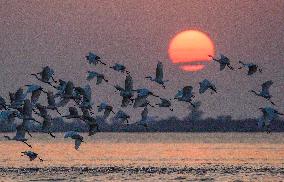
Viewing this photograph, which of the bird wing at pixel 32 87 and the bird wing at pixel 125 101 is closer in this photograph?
the bird wing at pixel 32 87

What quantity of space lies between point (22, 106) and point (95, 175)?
35099 mm

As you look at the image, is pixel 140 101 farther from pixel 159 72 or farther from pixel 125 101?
pixel 159 72

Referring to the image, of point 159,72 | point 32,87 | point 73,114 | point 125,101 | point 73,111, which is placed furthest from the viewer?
point 159,72

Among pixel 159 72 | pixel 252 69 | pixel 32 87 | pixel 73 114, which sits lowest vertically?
pixel 73 114

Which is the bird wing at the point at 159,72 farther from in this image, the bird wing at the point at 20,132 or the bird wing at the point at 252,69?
the bird wing at the point at 20,132

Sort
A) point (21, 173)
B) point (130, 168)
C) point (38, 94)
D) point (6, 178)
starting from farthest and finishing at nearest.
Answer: point (130, 168) < point (21, 173) < point (6, 178) < point (38, 94)

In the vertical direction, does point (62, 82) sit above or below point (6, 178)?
above

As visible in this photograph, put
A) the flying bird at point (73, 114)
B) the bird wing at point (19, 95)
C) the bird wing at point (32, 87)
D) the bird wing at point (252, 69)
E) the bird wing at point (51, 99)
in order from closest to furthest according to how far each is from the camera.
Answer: the bird wing at point (252, 69), the bird wing at point (32, 87), the flying bird at point (73, 114), the bird wing at point (19, 95), the bird wing at point (51, 99)

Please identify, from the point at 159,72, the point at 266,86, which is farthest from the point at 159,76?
the point at 266,86

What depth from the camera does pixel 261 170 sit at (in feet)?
260

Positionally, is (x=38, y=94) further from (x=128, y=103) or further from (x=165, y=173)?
(x=165, y=173)

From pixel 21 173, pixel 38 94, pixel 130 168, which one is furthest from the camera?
pixel 130 168

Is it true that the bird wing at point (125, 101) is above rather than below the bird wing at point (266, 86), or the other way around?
below

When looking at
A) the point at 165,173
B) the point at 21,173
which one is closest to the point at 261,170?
the point at 165,173
